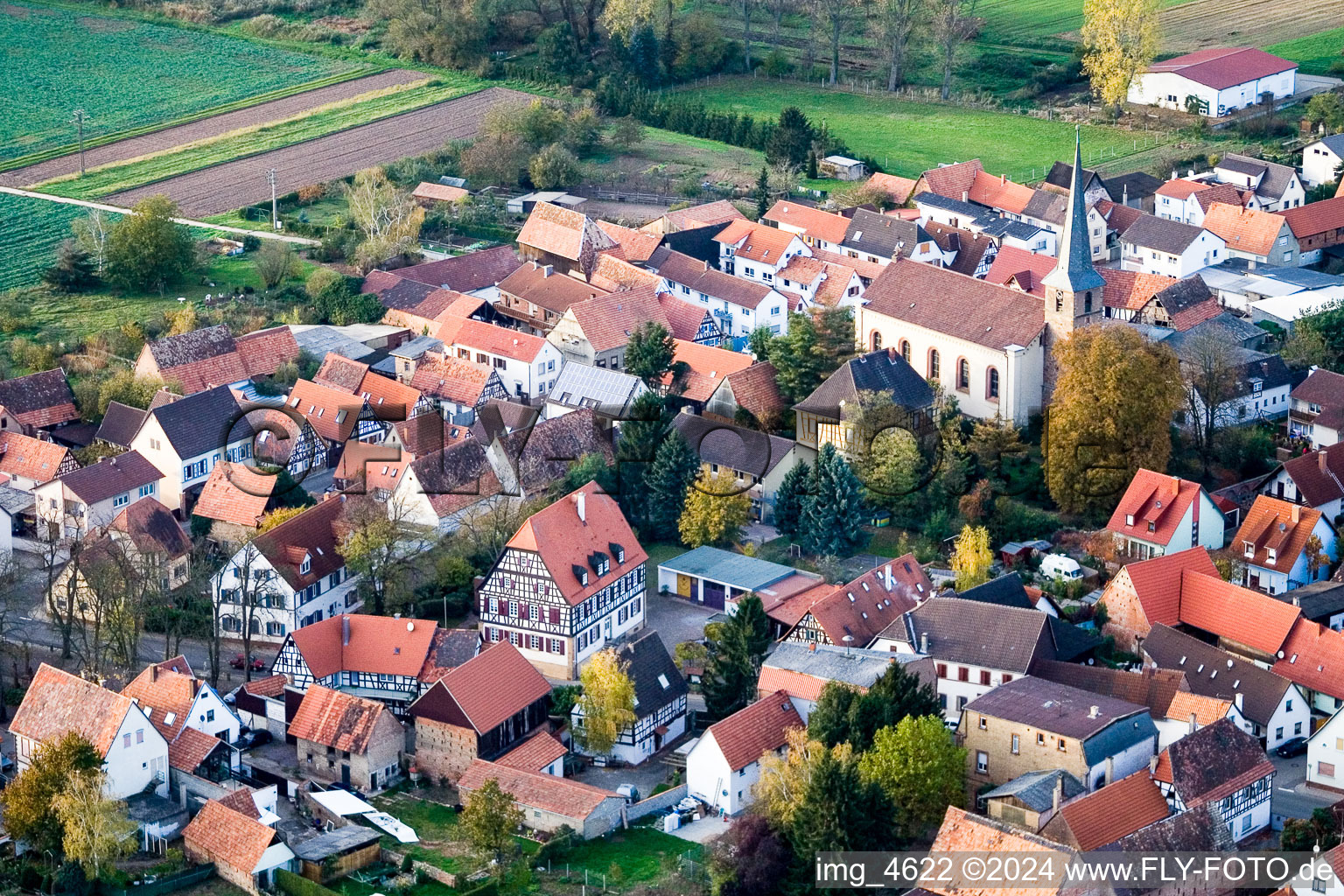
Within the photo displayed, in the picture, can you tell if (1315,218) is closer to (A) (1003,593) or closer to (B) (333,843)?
(A) (1003,593)

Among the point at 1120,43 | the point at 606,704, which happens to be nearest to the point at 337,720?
the point at 606,704

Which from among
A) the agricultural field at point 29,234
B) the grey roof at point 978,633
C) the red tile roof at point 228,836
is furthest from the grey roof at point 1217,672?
the agricultural field at point 29,234

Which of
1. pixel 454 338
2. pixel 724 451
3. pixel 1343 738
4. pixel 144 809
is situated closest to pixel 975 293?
pixel 724 451

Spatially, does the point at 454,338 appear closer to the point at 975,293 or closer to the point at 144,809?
the point at 975,293

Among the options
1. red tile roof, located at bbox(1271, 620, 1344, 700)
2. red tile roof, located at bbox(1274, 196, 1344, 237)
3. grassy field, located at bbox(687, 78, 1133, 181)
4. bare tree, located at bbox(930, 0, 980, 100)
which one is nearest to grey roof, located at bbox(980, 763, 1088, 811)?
red tile roof, located at bbox(1271, 620, 1344, 700)

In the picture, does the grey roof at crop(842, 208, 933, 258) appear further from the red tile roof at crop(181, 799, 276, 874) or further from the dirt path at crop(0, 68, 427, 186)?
the red tile roof at crop(181, 799, 276, 874)
